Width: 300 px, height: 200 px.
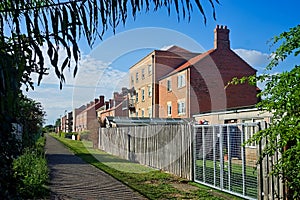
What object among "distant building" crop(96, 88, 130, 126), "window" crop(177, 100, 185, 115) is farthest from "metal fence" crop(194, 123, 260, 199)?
"distant building" crop(96, 88, 130, 126)

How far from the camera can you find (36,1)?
8.04ft

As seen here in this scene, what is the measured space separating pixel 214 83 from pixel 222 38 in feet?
14.2

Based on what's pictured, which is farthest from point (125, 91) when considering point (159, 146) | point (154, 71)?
point (159, 146)

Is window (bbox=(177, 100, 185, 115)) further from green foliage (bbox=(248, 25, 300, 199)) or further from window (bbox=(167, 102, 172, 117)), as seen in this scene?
green foliage (bbox=(248, 25, 300, 199))

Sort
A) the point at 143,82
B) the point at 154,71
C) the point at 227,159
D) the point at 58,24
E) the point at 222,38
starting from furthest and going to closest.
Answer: the point at 143,82, the point at 154,71, the point at 222,38, the point at 227,159, the point at 58,24

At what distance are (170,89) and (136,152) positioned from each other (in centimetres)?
1686

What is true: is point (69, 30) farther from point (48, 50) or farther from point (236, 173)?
point (236, 173)

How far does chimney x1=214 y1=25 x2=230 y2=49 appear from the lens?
1265 inches

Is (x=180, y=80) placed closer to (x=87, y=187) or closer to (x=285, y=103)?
(x=87, y=187)

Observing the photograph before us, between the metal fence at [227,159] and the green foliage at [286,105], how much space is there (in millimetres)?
2530

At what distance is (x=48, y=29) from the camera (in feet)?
6.61

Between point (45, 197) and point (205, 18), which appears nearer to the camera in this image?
point (205, 18)

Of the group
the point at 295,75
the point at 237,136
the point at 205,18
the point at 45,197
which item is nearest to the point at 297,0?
the point at 295,75

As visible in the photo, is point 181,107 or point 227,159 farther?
point 181,107
